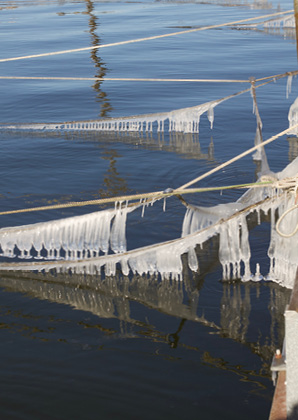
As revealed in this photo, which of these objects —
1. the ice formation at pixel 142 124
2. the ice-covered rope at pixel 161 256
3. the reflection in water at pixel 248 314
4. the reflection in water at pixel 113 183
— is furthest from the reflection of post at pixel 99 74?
the reflection in water at pixel 248 314

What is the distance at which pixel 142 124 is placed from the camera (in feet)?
42.3

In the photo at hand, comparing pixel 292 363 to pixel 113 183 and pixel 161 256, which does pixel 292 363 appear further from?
pixel 113 183

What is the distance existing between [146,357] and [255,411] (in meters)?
1.30

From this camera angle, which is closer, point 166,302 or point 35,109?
point 166,302

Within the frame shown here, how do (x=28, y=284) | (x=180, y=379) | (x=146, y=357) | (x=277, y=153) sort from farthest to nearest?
(x=277, y=153) < (x=28, y=284) < (x=146, y=357) < (x=180, y=379)

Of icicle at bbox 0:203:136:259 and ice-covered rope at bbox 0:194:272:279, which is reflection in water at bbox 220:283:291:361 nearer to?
ice-covered rope at bbox 0:194:272:279

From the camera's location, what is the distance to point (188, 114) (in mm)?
12695

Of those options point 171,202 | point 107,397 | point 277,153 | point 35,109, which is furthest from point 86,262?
point 35,109

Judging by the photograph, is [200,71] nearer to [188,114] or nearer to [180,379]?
[188,114]

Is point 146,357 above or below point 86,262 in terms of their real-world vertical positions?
below

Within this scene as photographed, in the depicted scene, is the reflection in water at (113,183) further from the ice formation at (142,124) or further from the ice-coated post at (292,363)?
the ice-coated post at (292,363)

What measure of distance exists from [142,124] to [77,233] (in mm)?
6199

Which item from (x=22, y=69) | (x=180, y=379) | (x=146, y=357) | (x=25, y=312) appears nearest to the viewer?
(x=180, y=379)

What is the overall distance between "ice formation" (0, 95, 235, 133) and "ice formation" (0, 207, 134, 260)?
18.9 ft
